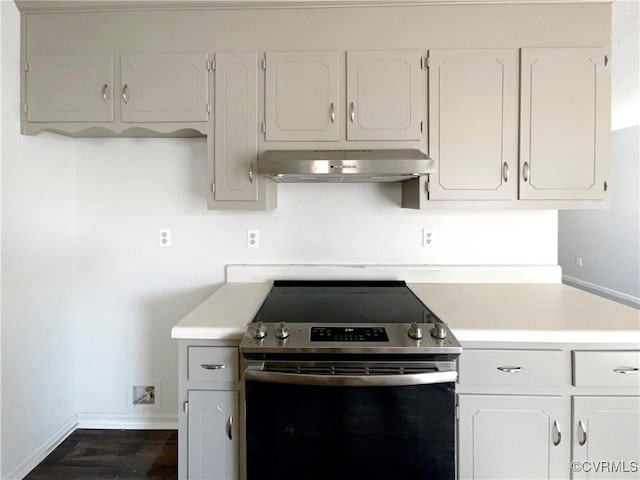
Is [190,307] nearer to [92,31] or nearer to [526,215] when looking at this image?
[92,31]

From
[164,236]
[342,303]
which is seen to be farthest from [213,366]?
[164,236]

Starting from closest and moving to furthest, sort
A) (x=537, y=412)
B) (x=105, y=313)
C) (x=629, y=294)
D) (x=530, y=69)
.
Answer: (x=537, y=412) < (x=530, y=69) < (x=105, y=313) < (x=629, y=294)

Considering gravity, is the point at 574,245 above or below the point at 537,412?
above

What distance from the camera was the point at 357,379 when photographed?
4.65 feet

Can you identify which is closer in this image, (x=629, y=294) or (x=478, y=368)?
(x=478, y=368)

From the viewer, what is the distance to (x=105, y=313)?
241cm

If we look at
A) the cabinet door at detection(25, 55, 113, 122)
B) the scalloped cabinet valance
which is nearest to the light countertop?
the scalloped cabinet valance

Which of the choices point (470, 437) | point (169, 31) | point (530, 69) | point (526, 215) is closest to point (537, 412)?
point (470, 437)

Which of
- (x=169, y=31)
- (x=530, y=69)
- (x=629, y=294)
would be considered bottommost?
(x=629, y=294)

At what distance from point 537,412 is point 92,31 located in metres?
2.48

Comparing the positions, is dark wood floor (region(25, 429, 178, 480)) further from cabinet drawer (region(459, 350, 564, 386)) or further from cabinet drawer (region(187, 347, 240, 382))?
cabinet drawer (region(459, 350, 564, 386))

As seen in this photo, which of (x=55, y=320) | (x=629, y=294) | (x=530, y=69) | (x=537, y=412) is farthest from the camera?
(x=629, y=294)

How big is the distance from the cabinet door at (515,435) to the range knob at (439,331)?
269mm

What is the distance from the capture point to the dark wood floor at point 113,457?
2.05 m
